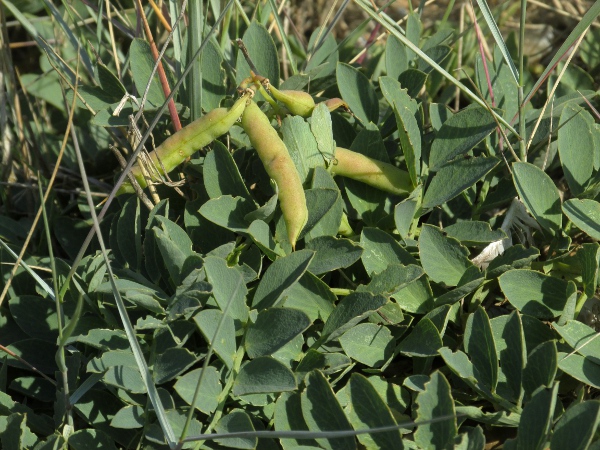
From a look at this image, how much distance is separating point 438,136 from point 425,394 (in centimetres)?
50

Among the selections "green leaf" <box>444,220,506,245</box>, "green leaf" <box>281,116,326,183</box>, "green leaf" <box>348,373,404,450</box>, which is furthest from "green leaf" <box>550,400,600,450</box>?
"green leaf" <box>281,116,326,183</box>

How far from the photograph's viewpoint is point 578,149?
4.32ft

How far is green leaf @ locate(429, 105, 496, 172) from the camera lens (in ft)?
4.24

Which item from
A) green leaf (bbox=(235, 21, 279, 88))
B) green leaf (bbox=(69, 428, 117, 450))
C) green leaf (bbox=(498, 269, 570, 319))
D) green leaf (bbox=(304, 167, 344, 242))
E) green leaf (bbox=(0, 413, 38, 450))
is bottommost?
green leaf (bbox=(69, 428, 117, 450))

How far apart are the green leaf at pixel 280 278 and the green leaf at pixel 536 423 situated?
37 centimetres

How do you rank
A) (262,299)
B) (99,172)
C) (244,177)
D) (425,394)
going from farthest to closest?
(99,172) → (244,177) → (262,299) → (425,394)

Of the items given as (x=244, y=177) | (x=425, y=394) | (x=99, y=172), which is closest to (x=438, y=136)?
(x=244, y=177)

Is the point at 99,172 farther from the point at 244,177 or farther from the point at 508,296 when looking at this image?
the point at 508,296

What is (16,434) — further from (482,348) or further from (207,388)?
(482,348)

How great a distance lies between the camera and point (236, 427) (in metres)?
1.08

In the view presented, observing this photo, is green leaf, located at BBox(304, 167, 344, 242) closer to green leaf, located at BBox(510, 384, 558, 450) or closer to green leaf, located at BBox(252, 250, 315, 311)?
green leaf, located at BBox(252, 250, 315, 311)

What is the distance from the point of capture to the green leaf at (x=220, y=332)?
41.2 inches

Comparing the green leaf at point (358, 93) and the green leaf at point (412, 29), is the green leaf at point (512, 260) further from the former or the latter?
the green leaf at point (412, 29)

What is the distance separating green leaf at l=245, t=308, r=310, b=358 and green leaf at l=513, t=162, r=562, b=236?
18.0 inches
